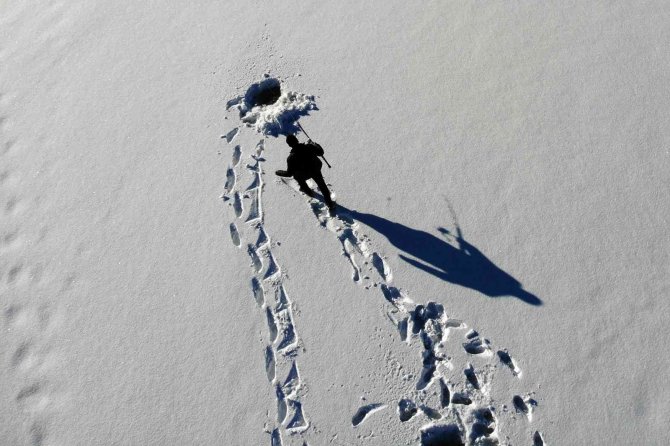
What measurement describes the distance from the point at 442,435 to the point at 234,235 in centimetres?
265

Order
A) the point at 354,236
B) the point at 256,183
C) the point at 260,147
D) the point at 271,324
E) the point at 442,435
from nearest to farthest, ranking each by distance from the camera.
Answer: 1. the point at 442,435
2. the point at 271,324
3. the point at 354,236
4. the point at 256,183
5. the point at 260,147

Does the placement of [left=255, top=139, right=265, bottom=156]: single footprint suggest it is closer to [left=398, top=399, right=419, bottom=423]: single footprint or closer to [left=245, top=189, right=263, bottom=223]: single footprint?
[left=245, top=189, right=263, bottom=223]: single footprint

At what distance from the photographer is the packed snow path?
3.76m

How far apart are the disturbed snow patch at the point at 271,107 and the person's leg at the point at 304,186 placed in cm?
95

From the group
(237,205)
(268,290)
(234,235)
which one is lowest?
(268,290)

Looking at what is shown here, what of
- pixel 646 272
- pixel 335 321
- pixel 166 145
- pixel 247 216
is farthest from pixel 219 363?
pixel 646 272

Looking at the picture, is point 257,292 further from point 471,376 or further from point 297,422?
point 471,376

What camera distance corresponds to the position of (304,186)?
192 inches

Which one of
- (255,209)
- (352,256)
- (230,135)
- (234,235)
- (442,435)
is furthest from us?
(230,135)

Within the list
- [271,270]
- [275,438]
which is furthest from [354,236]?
[275,438]

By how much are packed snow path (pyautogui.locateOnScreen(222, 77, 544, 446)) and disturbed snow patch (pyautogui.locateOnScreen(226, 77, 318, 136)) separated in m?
0.66

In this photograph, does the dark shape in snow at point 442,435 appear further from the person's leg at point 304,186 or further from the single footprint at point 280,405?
the person's leg at point 304,186

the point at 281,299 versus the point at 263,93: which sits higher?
the point at 263,93

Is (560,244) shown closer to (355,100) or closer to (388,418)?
(388,418)
